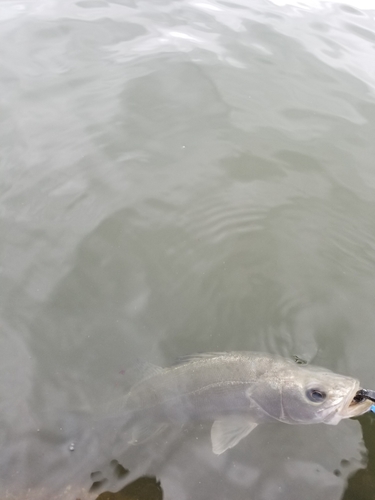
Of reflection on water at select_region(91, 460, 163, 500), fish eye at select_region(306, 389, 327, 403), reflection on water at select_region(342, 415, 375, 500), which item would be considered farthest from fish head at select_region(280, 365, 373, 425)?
reflection on water at select_region(91, 460, 163, 500)

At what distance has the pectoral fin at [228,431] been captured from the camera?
3.69 meters

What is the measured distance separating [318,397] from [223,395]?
2.65 ft

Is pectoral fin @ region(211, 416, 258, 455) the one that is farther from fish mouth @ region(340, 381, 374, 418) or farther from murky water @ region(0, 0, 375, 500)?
fish mouth @ region(340, 381, 374, 418)

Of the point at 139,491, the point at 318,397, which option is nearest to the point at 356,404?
the point at 318,397

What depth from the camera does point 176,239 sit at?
17.3 feet

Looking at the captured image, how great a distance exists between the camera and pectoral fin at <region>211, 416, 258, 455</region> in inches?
145

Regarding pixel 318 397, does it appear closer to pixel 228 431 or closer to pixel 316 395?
pixel 316 395

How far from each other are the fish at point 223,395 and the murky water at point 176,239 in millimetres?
166

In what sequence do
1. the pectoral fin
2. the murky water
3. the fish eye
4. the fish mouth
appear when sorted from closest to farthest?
the fish mouth, the fish eye, the pectoral fin, the murky water

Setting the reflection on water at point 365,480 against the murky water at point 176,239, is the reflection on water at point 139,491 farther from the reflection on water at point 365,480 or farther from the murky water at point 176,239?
the reflection on water at point 365,480

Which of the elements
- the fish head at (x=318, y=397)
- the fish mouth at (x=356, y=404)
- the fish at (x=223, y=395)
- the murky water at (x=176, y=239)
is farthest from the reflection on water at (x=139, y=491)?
the fish mouth at (x=356, y=404)

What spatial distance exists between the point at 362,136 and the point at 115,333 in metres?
4.88

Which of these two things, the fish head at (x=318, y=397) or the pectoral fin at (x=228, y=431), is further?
the pectoral fin at (x=228, y=431)

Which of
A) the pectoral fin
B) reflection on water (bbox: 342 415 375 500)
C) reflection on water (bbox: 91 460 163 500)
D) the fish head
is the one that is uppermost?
the fish head
